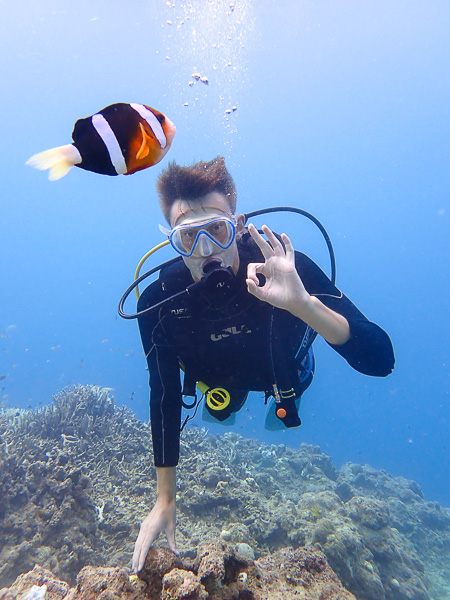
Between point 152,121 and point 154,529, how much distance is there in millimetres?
2995

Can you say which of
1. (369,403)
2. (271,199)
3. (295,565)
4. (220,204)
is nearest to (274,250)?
(220,204)

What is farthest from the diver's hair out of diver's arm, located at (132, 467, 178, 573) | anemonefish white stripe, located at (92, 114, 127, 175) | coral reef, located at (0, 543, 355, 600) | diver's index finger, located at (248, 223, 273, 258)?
coral reef, located at (0, 543, 355, 600)

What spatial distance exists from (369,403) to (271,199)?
5076cm

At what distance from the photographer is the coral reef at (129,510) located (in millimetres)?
4540

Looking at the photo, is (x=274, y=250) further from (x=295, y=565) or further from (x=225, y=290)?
(x=295, y=565)

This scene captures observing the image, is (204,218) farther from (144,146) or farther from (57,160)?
(57,160)

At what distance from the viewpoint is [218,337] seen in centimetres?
396

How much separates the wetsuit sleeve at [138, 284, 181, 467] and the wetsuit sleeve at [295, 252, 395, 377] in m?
1.74

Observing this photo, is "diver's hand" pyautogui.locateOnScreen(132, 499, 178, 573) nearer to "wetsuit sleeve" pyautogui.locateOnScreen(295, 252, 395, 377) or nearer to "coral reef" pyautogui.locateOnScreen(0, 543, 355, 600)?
"coral reef" pyautogui.locateOnScreen(0, 543, 355, 600)

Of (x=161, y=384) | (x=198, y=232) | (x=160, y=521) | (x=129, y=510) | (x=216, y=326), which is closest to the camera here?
(x=160, y=521)

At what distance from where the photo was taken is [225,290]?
3.48 m

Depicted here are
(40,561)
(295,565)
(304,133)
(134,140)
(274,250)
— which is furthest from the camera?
(304,133)

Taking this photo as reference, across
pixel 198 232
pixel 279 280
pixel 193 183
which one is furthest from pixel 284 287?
pixel 193 183

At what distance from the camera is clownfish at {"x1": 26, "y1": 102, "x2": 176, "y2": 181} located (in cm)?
126
